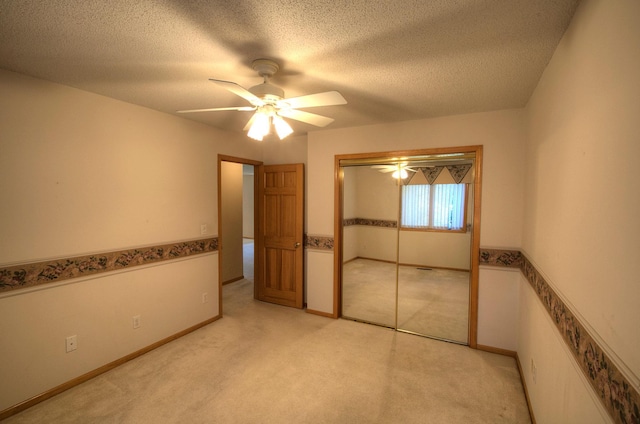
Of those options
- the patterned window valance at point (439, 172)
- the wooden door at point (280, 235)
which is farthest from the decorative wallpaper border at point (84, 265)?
the patterned window valance at point (439, 172)

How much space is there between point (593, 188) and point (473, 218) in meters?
1.90

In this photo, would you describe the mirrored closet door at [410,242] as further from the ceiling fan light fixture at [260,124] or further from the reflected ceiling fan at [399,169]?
the ceiling fan light fixture at [260,124]

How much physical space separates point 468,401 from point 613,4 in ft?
8.19

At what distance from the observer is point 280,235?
4.12 meters

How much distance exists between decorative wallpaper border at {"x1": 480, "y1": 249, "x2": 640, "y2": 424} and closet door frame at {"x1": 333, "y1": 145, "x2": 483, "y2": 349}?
1080 millimetres

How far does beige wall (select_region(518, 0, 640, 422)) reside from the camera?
863 mm

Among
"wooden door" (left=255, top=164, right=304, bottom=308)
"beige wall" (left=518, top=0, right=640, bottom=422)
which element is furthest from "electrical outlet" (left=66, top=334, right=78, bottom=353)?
"beige wall" (left=518, top=0, right=640, bottom=422)

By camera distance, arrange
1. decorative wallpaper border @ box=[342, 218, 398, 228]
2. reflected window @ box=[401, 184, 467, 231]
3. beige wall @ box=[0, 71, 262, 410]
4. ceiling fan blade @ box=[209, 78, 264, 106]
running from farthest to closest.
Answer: decorative wallpaper border @ box=[342, 218, 398, 228] → reflected window @ box=[401, 184, 467, 231] → beige wall @ box=[0, 71, 262, 410] → ceiling fan blade @ box=[209, 78, 264, 106]

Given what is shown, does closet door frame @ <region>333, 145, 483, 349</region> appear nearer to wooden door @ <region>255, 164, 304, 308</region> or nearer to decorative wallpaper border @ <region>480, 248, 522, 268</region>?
decorative wallpaper border @ <region>480, 248, 522, 268</region>

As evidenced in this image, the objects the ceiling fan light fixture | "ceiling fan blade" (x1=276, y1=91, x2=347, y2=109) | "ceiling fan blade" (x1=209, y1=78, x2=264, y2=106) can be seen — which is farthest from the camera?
the ceiling fan light fixture

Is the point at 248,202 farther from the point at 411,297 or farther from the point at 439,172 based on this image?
the point at 439,172

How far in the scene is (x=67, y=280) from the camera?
7.57ft

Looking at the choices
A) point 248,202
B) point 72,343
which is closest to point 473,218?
point 72,343

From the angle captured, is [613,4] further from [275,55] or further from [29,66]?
[29,66]
